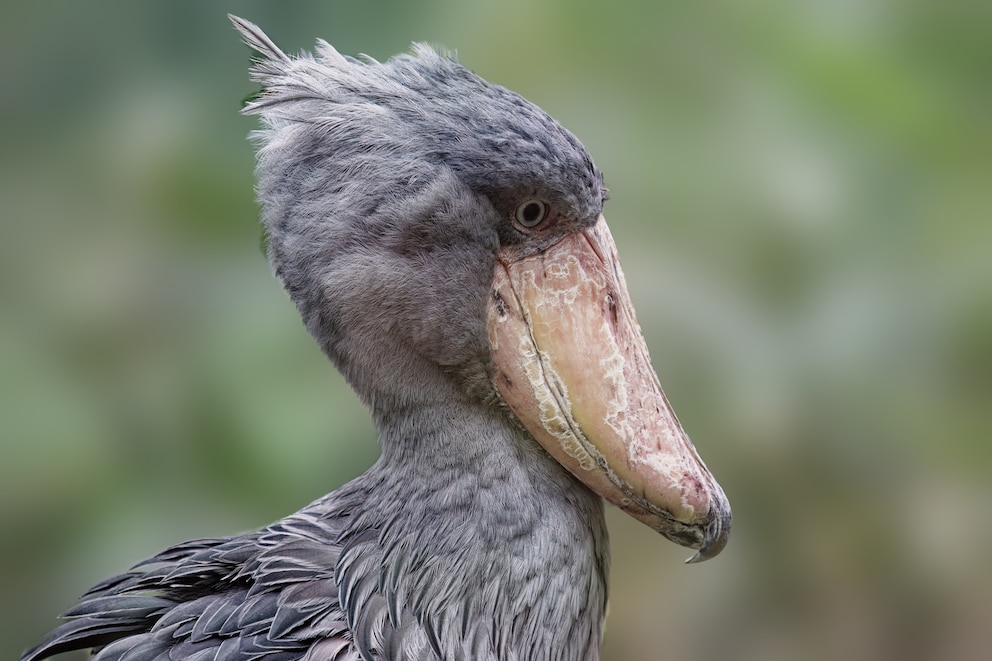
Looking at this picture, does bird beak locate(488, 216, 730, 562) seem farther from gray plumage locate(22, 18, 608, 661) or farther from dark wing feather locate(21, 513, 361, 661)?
dark wing feather locate(21, 513, 361, 661)

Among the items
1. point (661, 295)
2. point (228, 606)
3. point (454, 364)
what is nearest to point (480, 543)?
point (454, 364)

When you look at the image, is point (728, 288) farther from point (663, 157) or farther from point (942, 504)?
point (942, 504)

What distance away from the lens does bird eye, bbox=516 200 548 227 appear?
121cm

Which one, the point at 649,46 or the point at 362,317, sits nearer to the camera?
the point at 362,317

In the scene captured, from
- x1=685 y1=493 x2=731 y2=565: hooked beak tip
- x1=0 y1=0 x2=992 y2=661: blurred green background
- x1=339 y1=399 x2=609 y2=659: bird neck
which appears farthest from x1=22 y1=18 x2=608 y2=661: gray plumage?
x1=0 y1=0 x2=992 y2=661: blurred green background

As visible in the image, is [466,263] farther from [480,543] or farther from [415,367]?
[480,543]

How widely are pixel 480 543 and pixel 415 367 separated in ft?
0.72

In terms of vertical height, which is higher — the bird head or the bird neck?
the bird head

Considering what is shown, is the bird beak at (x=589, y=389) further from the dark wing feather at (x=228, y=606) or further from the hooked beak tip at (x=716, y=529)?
the dark wing feather at (x=228, y=606)

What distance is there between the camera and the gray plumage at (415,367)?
3.88 feet

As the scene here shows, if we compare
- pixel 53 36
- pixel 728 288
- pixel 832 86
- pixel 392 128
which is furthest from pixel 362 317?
pixel 832 86

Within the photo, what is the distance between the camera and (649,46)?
2.49 meters

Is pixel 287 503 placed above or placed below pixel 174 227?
below

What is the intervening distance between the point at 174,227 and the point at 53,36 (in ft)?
1.70
